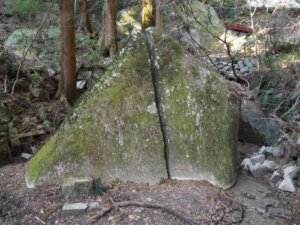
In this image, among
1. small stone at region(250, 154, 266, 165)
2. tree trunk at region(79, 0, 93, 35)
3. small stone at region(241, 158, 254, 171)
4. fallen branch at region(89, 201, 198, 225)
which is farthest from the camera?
tree trunk at region(79, 0, 93, 35)

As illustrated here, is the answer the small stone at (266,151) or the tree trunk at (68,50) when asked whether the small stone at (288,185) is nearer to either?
the small stone at (266,151)

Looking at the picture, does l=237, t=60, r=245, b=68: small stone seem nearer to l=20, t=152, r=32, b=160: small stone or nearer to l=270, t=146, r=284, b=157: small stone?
l=270, t=146, r=284, b=157: small stone

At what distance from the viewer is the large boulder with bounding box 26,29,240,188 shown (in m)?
4.06

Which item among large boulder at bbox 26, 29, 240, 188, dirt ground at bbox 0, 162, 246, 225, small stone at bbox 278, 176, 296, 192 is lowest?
small stone at bbox 278, 176, 296, 192

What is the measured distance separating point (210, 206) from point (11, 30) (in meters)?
12.2

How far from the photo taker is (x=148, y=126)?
431cm

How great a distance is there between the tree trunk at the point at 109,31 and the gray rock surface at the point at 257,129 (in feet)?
18.3

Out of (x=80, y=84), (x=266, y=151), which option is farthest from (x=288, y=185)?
(x=80, y=84)

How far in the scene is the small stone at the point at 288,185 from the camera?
435 centimetres

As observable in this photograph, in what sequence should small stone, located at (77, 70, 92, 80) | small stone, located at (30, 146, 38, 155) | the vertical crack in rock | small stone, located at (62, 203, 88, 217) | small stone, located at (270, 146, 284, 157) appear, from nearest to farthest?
small stone, located at (62, 203, 88, 217)
the vertical crack in rock
small stone, located at (270, 146, 284, 157)
small stone, located at (30, 146, 38, 155)
small stone, located at (77, 70, 92, 80)

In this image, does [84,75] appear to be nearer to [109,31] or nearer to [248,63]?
[109,31]

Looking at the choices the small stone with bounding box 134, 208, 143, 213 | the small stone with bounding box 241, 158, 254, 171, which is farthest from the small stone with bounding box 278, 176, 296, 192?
the small stone with bounding box 134, 208, 143, 213

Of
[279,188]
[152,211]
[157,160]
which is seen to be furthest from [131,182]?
[279,188]

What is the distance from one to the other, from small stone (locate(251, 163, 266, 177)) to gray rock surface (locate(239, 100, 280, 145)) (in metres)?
1.50
